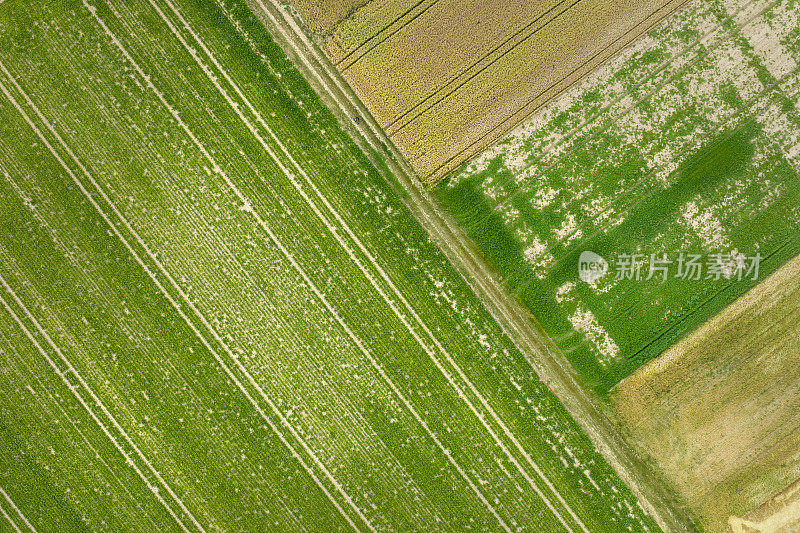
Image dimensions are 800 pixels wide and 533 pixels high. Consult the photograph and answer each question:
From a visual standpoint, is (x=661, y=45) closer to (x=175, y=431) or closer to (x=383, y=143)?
(x=383, y=143)

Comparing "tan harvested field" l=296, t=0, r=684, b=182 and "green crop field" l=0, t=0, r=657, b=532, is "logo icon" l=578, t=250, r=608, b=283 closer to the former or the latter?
"green crop field" l=0, t=0, r=657, b=532

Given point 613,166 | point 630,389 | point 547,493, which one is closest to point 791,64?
point 613,166

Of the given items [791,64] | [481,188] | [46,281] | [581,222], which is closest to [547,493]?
[581,222]

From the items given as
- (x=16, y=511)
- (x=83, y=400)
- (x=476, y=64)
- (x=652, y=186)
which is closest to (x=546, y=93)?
(x=476, y=64)

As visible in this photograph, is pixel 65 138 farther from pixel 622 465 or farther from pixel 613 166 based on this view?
pixel 622 465

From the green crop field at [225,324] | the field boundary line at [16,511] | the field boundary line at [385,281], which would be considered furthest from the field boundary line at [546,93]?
the field boundary line at [16,511]

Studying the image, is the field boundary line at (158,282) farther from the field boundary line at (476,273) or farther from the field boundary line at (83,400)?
the field boundary line at (476,273)

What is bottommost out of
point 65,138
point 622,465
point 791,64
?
point 622,465

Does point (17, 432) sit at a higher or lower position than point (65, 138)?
lower
